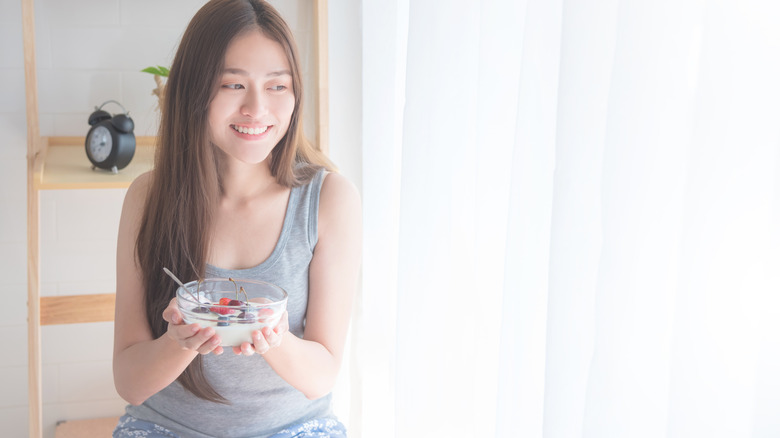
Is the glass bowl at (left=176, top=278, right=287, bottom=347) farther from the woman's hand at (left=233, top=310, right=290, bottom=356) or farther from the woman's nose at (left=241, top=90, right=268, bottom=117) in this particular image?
the woman's nose at (left=241, top=90, right=268, bottom=117)

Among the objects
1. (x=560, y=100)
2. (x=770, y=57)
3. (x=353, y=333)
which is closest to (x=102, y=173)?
(x=353, y=333)

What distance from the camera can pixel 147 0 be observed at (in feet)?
6.63

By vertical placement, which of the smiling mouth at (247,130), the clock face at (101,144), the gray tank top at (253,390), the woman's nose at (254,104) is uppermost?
the woman's nose at (254,104)

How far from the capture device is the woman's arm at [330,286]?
119cm

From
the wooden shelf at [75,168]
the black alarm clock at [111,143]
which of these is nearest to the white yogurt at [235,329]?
the wooden shelf at [75,168]

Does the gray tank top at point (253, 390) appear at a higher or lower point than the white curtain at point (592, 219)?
lower

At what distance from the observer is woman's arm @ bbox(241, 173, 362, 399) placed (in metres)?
1.19

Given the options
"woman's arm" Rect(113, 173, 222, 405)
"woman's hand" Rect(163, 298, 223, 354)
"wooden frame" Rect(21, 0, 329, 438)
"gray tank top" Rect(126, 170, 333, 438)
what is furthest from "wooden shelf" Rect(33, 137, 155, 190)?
"woman's hand" Rect(163, 298, 223, 354)

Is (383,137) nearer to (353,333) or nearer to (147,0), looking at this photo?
(353,333)

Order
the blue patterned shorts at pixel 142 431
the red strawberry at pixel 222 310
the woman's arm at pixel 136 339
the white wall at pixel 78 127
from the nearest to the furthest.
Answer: the red strawberry at pixel 222 310
the woman's arm at pixel 136 339
the blue patterned shorts at pixel 142 431
the white wall at pixel 78 127

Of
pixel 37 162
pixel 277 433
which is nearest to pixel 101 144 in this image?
pixel 37 162

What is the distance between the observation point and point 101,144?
1.78 metres

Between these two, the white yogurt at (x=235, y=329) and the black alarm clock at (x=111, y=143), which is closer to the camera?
the white yogurt at (x=235, y=329)

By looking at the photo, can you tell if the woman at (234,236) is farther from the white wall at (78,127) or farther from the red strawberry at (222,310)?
the white wall at (78,127)
